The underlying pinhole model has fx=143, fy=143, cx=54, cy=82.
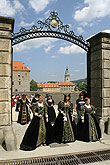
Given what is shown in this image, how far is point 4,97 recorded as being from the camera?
460 centimetres

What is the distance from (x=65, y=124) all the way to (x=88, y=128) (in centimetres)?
84

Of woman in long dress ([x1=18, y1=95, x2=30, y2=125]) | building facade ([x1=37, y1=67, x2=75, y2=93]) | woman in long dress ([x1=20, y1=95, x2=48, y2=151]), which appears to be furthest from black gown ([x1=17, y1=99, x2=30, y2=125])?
building facade ([x1=37, y1=67, x2=75, y2=93])

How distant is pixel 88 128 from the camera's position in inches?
195

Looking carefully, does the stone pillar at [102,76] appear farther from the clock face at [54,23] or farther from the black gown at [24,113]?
the black gown at [24,113]

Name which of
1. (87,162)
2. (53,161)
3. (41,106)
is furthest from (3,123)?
(87,162)

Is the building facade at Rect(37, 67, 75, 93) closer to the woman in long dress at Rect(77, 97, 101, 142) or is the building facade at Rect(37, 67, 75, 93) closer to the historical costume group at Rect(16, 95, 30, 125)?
the historical costume group at Rect(16, 95, 30, 125)

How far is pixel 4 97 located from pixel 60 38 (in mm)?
3173

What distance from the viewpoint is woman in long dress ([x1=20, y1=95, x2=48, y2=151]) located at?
4.30m

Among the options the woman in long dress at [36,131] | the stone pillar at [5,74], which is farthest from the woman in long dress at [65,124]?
the stone pillar at [5,74]

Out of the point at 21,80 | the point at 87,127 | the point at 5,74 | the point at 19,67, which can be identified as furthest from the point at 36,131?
the point at 19,67

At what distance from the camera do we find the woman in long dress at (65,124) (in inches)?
185

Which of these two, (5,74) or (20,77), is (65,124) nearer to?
(5,74)

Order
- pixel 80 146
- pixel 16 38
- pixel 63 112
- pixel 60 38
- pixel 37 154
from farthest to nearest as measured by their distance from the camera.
Answer: pixel 60 38 → pixel 16 38 → pixel 63 112 → pixel 80 146 → pixel 37 154

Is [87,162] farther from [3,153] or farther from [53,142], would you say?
[3,153]
